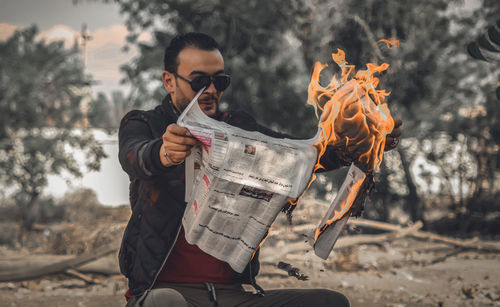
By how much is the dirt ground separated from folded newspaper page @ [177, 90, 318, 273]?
3.26m

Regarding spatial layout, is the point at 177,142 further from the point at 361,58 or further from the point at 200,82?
the point at 361,58

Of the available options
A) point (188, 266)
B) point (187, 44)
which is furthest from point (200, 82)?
point (188, 266)

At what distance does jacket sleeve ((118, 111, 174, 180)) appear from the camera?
1749 mm

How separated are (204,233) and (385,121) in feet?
3.25

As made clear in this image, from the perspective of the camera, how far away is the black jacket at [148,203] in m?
1.83

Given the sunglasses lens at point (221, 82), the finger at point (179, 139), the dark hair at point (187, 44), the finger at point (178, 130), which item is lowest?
the finger at point (179, 139)

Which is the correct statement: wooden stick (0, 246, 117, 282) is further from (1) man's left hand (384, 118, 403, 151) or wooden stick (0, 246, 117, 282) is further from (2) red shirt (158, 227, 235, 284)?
(1) man's left hand (384, 118, 403, 151)

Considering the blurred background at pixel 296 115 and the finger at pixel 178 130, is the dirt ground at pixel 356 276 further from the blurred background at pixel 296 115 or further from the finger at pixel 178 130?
the finger at pixel 178 130

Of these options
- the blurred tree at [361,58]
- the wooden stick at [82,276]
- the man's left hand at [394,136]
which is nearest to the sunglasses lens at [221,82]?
the man's left hand at [394,136]

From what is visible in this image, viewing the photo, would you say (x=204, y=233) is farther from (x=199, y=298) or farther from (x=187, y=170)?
(x=199, y=298)

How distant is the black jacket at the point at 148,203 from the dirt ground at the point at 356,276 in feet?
10.2

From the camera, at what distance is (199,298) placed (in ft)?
6.48

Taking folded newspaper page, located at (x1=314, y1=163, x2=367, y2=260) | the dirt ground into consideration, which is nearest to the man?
folded newspaper page, located at (x1=314, y1=163, x2=367, y2=260)

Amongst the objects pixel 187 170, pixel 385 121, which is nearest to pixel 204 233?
pixel 187 170
